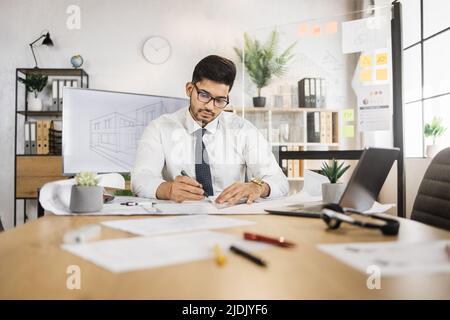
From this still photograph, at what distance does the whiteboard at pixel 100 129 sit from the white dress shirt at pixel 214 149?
2.64 feet

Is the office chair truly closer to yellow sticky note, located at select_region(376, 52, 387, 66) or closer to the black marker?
the black marker

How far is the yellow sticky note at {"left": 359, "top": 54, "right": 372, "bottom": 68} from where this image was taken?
7.57ft

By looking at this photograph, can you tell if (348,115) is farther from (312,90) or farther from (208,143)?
(208,143)

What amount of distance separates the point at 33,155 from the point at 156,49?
1633 mm

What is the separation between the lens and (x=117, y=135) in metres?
2.64

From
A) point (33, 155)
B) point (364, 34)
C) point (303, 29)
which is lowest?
point (33, 155)

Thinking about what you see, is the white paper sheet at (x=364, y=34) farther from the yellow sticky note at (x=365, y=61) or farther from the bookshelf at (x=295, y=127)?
the bookshelf at (x=295, y=127)

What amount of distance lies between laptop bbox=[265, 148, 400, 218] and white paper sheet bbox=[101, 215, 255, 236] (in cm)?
18

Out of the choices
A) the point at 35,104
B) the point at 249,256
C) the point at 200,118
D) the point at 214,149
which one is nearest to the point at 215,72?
the point at 200,118

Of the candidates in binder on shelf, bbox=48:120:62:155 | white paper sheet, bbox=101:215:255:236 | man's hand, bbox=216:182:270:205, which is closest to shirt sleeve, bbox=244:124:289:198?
man's hand, bbox=216:182:270:205

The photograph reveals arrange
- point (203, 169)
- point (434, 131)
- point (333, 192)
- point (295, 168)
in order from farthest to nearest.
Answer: point (295, 168) < point (434, 131) < point (203, 169) < point (333, 192)

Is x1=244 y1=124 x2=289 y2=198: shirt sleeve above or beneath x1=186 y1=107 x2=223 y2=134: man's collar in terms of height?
beneath

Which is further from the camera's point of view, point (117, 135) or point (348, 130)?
point (117, 135)
